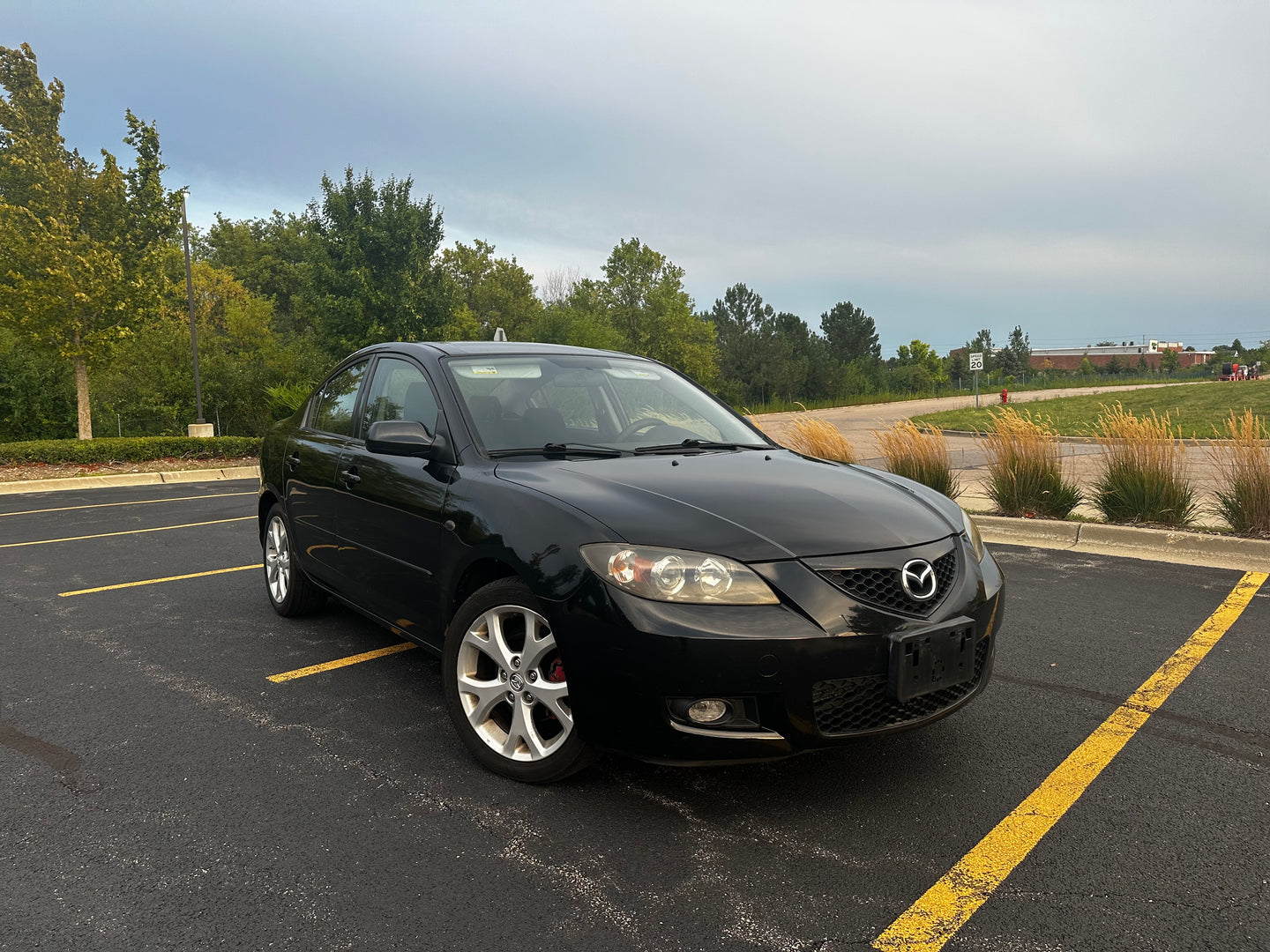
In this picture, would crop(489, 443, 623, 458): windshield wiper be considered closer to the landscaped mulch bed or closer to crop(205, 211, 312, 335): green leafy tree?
the landscaped mulch bed

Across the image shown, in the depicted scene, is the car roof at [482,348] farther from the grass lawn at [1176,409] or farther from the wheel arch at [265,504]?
the grass lawn at [1176,409]

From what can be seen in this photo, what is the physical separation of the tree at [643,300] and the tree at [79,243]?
1843 inches

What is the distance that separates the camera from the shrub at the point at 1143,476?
8.12 meters

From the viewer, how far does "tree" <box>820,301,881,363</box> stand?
9375cm

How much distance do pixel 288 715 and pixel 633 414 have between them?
207cm

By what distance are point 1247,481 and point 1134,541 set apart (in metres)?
1.05

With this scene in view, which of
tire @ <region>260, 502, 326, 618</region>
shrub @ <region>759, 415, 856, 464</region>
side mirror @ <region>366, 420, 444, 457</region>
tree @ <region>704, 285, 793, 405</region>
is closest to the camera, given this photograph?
side mirror @ <region>366, 420, 444, 457</region>

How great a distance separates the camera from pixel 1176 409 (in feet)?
84.0

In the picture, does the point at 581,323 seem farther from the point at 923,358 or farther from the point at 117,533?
the point at 923,358

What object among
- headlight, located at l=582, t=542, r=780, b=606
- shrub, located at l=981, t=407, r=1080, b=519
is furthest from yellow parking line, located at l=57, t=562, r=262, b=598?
shrub, located at l=981, t=407, r=1080, b=519

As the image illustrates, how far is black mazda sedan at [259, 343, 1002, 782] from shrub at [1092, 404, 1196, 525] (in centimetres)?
563

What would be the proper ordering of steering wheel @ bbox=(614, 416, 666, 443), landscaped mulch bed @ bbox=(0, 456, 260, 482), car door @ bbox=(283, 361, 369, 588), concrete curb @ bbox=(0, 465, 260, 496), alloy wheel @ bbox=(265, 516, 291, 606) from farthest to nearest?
landscaped mulch bed @ bbox=(0, 456, 260, 482), concrete curb @ bbox=(0, 465, 260, 496), alloy wheel @ bbox=(265, 516, 291, 606), car door @ bbox=(283, 361, 369, 588), steering wheel @ bbox=(614, 416, 666, 443)

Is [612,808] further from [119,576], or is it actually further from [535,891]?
[119,576]

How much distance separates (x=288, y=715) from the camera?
151 inches
